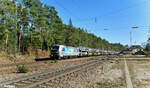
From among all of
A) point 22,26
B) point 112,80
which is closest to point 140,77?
point 112,80

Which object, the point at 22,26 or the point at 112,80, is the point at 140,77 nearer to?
the point at 112,80

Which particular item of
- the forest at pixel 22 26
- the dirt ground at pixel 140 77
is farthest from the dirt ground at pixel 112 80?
the forest at pixel 22 26

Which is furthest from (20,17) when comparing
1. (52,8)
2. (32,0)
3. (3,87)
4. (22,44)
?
(3,87)

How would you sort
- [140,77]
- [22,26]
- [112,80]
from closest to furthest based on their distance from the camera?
[112,80] → [140,77] → [22,26]

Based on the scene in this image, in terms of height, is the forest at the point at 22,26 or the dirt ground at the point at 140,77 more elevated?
the forest at the point at 22,26

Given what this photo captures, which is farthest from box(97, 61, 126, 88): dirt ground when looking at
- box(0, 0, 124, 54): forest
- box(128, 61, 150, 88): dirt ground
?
box(0, 0, 124, 54): forest

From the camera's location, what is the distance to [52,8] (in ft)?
152

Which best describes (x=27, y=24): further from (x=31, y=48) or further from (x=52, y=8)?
(x=52, y=8)

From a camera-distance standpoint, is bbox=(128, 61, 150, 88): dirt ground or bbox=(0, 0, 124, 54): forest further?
bbox=(0, 0, 124, 54): forest

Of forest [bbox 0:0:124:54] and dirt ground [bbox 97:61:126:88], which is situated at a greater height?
forest [bbox 0:0:124:54]

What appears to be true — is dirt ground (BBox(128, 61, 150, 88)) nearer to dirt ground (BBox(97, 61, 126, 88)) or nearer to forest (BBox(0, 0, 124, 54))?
dirt ground (BBox(97, 61, 126, 88))

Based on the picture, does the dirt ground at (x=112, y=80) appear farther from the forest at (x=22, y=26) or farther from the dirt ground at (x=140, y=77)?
the forest at (x=22, y=26)

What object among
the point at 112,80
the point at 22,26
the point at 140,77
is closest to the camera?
the point at 112,80

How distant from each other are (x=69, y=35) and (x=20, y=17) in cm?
3544
